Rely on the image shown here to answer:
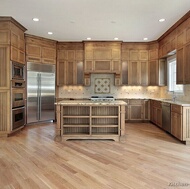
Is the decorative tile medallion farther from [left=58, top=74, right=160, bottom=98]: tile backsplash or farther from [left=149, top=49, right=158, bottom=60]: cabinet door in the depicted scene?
[left=149, top=49, right=158, bottom=60]: cabinet door

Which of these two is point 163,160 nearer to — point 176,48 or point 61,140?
point 61,140

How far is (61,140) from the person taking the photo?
3.95 m

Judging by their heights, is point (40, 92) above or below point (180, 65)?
below

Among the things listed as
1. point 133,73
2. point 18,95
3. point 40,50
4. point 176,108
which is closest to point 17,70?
point 18,95

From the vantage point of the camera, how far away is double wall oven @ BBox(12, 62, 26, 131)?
4.48 meters

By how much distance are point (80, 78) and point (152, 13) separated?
11.1 ft

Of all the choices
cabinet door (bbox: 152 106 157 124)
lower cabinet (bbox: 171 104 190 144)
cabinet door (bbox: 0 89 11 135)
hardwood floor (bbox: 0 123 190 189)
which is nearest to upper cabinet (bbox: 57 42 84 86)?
cabinet door (bbox: 0 89 11 135)

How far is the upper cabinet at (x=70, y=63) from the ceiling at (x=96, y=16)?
0.83 metres

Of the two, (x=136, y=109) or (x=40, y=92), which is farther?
(x=136, y=109)

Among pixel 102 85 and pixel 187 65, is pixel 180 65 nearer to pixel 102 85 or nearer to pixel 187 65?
pixel 187 65

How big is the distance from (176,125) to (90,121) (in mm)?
2063

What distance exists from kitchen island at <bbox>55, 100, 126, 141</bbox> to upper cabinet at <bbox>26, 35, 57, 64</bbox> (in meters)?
2.44

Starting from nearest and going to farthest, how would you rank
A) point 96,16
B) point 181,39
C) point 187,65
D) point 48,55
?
point 187,65 < point 96,16 < point 181,39 < point 48,55

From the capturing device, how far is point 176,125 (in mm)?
3977
